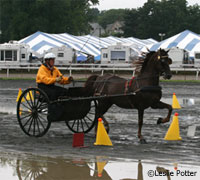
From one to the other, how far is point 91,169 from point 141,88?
137 inches

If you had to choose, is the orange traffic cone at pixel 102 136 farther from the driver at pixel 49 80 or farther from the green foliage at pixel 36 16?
the green foliage at pixel 36 16

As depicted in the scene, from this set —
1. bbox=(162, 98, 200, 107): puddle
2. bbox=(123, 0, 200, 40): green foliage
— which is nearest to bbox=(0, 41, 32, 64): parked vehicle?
bbox=(162, 98, 200, 107): puddle

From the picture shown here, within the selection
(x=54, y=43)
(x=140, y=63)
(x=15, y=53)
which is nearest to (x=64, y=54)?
(x=54, y=43)

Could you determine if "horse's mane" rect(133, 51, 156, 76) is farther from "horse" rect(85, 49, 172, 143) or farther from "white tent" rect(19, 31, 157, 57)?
"white tent" rect(19, 31, 157, 57)

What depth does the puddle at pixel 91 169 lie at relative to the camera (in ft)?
25.4

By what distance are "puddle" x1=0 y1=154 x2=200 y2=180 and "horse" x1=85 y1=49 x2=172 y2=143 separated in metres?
2.33

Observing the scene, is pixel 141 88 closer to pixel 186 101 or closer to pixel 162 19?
pixel 186 101

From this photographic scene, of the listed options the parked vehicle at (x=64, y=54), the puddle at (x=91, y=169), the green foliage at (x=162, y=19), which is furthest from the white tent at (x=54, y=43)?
the green foliage at (x=162, y=19)

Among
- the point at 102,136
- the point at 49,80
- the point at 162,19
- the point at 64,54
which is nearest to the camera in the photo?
the point at 102,136

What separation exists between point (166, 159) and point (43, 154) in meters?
2.33

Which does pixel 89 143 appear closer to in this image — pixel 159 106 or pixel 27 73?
pixel 159 106

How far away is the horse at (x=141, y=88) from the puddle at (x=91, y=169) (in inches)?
91.6

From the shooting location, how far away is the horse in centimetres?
1124

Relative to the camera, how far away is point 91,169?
827 centimetres
